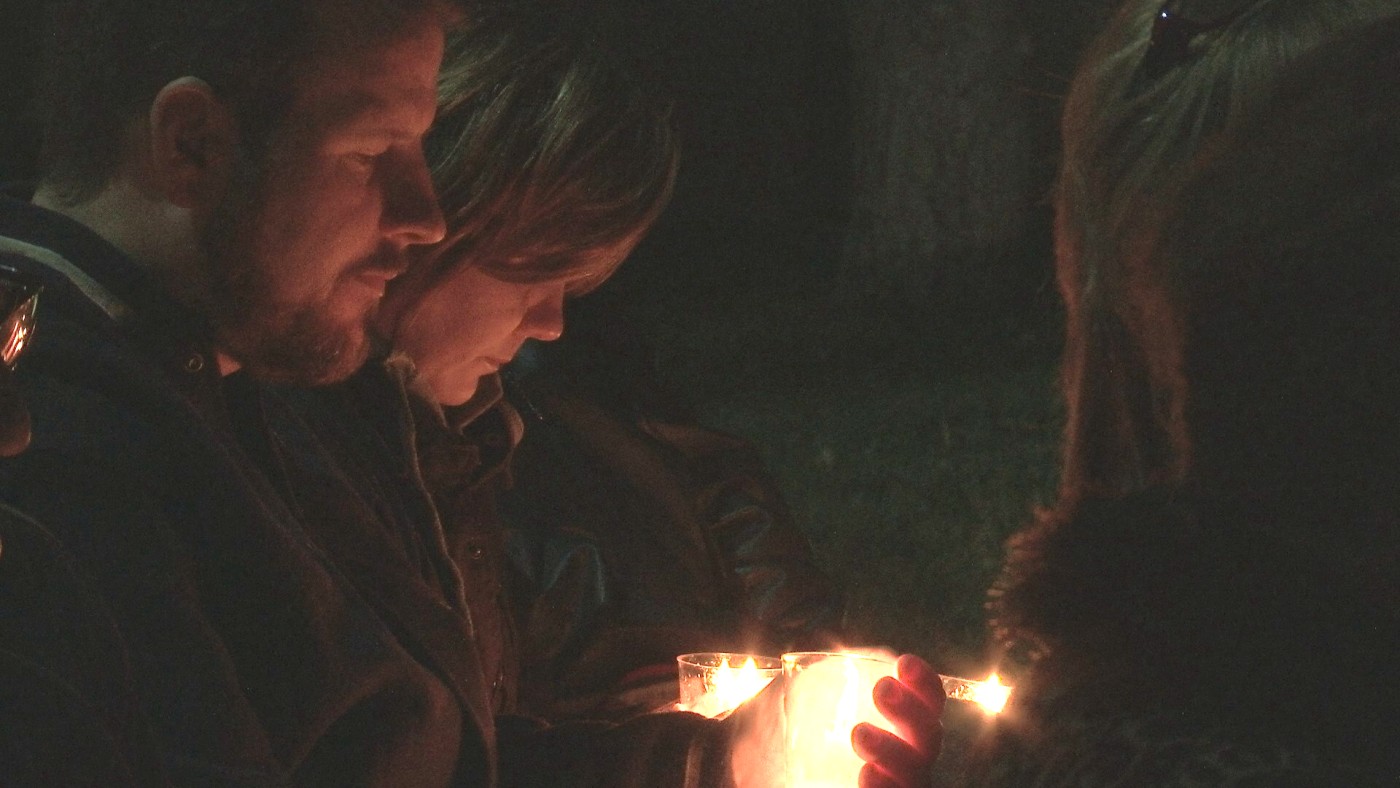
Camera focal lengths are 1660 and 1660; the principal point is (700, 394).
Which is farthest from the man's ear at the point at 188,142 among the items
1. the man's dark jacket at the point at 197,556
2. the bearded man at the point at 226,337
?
the man's dark jacket at the point at 197,556

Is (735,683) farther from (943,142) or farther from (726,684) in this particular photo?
(943,142)

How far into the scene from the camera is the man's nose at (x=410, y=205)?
1.98 m

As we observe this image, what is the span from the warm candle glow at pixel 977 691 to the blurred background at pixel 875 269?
127 cm

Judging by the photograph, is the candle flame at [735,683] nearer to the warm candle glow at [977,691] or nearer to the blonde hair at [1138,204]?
the warm candle glow at [977,691]

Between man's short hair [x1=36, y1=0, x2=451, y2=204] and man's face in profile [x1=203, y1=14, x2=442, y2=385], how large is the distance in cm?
3

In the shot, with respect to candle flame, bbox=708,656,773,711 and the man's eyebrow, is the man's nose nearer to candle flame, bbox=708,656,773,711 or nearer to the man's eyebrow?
the man's eyebrow

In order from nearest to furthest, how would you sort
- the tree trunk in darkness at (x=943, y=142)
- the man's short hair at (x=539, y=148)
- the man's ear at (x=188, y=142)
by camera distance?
the man's ear at (x=188, y=142), the man's short hair at (x=539, y=148), the tree trunk in darkness at (x=943, y=142)

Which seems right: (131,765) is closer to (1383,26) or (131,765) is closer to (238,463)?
(238,463)

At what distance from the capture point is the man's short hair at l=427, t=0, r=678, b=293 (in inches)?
108

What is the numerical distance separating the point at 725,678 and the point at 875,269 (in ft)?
25.8

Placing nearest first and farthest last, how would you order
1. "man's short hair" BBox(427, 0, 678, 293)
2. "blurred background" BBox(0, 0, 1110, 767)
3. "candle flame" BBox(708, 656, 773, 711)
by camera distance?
"candle flame" BBox(708, 656, 773, 711), "man's short hair" BBox(427, 0, 678, 293), "blurred background" BBox(0, 0, 1110, 767)

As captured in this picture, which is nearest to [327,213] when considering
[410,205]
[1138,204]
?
[410,205]

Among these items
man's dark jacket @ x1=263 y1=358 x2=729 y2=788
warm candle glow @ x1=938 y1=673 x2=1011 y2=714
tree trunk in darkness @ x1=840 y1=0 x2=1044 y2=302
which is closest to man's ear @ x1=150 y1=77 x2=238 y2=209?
man's dark jacket @ x1=263 y1=358 x2=729 y2=788

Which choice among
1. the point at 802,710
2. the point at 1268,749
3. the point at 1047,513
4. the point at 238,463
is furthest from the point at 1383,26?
the point at 238,463
